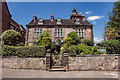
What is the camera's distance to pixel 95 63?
776cm

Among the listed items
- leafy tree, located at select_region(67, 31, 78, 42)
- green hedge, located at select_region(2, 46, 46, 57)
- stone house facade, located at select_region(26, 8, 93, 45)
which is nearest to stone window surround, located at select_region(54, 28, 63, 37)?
stone house facade, located at select_region(26, 8, 93, 45)

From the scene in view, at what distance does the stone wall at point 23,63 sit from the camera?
7789mm

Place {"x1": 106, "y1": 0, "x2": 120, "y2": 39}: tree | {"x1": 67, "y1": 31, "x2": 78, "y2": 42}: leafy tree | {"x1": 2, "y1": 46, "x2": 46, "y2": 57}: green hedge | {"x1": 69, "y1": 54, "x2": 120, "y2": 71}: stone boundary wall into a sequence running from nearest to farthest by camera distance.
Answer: {"x1": 69, "y1": 54, "x2": 120, "y2": 71}: stone boundary wall → {"x1": 2, "y1": 46, "x2": 46, "y2": 57}: green hedge → {"x1": 106, "y1": 0, "x2": 120, "y2": 39}: tree → {"x1": 67, "y1": 31, "x2": 78, "y2": 42}: leafy tree

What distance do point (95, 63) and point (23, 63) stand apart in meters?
7.57

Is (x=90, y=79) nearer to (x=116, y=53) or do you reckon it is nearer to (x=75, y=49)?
(x=75, y=49)

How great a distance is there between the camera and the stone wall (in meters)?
7.79

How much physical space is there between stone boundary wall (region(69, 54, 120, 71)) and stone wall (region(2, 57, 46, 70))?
3107 millimetres

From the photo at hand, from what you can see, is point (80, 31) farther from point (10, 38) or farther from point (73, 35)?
point (10, 38)

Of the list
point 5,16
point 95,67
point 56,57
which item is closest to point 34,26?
point 5,16

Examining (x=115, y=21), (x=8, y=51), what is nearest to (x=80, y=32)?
(x=115, y=21)

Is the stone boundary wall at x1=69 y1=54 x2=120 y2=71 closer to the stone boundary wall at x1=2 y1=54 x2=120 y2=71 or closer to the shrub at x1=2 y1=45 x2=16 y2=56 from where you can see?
the stone boundary wall at x1=2 y1=54 x2=120 y2=71

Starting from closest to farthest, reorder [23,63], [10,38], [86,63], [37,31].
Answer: [86,63], [23,63], [10,38], [37,31]

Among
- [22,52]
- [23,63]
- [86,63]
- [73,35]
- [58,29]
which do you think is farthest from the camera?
[58,29]

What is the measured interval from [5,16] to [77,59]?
19425 millimetres
